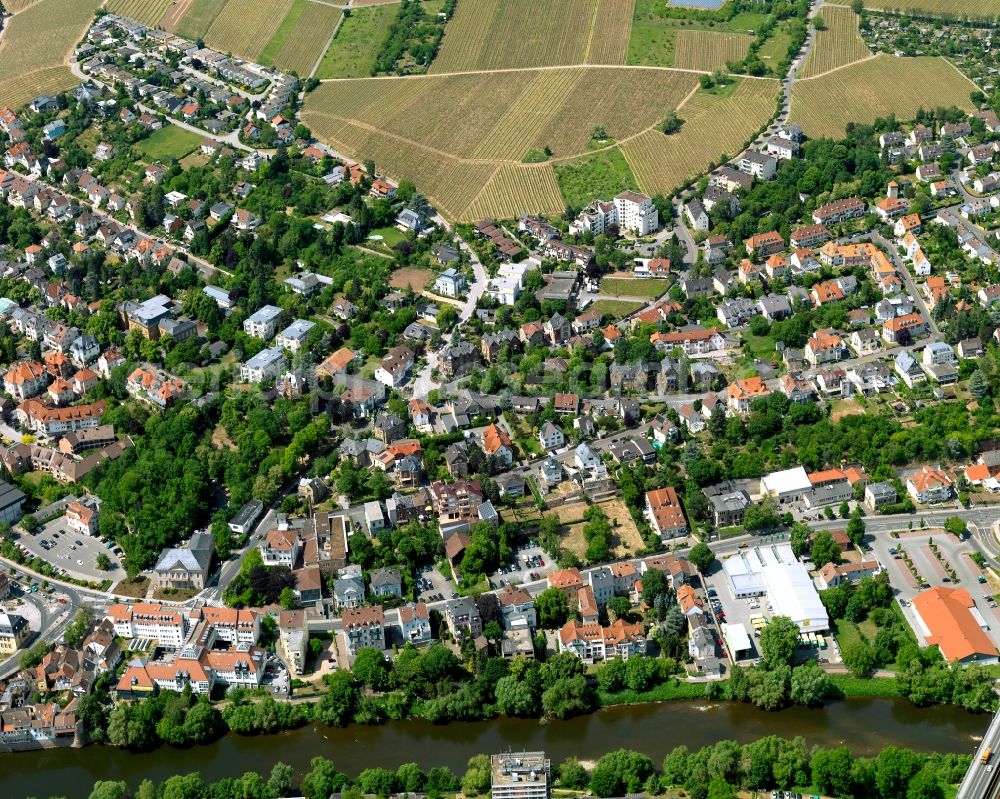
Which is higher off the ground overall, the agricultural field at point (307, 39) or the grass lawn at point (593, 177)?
the agricultural field at point (307, 39)

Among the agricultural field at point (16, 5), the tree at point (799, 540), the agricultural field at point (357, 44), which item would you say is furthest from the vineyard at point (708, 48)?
the agricultural field at point (16, 5)

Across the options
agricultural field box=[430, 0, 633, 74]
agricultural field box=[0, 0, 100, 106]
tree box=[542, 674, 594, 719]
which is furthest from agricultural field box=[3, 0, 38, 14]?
tree box=[542, 674, 594, 719]

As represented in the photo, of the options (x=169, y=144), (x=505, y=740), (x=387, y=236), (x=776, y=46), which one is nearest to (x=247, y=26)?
(x=169, y=144)

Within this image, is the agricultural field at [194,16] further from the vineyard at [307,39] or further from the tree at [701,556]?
the tree at [701,556]

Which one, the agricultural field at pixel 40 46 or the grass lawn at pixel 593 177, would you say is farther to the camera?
the agricultural field at pixel 40 46

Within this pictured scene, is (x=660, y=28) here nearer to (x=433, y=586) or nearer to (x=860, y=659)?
(x=433, y=586)

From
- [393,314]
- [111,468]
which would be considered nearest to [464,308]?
[393,314]

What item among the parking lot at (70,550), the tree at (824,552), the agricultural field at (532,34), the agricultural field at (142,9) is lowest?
the parking lot at (70,550)
